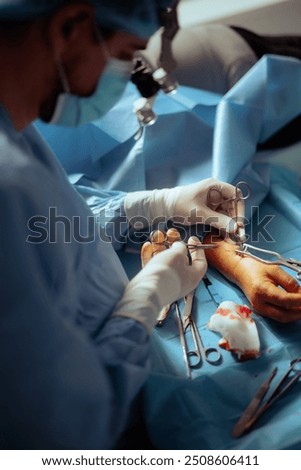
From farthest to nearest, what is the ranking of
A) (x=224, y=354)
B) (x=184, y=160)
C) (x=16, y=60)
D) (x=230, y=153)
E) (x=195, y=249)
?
(x=184, y=160)
(x=230, y=153)
(x=195, y=249)
(x=224, y=354)
(x=16, y=60)

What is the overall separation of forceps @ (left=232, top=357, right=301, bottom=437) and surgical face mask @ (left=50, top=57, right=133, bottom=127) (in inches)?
25.9

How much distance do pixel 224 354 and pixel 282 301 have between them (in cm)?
19

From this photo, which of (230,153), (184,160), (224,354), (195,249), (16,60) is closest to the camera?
(16,60)

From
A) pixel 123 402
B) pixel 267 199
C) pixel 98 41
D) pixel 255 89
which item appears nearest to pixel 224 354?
pixel 123 402

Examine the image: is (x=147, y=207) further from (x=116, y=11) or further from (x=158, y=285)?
(x=116, y=11)

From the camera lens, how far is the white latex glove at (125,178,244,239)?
151cm

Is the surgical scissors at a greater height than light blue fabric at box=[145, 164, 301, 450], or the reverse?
the surgical scissors

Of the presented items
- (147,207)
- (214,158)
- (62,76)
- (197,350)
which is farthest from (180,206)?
(62,76)

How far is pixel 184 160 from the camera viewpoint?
70.3 inches

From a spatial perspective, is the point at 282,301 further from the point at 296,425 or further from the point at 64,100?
the point at 64,100

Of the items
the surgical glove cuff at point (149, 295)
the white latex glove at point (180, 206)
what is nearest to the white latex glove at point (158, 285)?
the surgical glove cuff at point (149, 295)

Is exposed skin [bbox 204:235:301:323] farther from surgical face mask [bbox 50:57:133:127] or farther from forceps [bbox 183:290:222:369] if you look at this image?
surgical face mask [bbox 50:57:133:127]

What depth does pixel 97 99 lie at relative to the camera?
3.16ft

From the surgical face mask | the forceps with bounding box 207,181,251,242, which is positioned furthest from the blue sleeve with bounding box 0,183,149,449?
the forceps with bounding box 207,181,251,242
